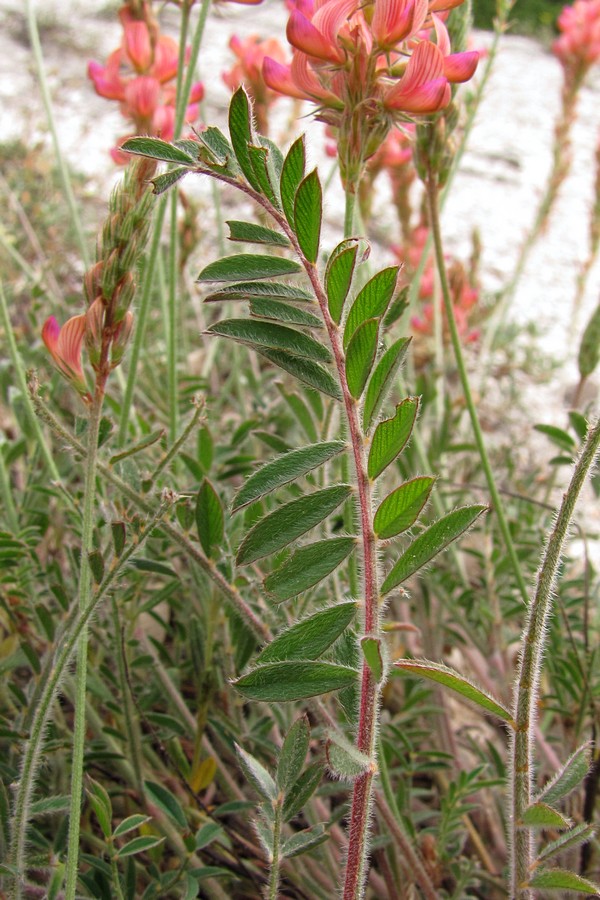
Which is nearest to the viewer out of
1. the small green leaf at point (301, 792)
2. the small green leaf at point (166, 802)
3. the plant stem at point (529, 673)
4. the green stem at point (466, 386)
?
the plant stem at point (529, 673)

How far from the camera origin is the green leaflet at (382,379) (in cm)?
59

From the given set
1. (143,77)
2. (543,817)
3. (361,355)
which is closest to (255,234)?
(361,355)

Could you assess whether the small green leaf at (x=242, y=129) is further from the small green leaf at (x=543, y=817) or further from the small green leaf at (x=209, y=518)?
the small green leaf at (x=543, y=817)

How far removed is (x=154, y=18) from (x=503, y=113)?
4769 mm

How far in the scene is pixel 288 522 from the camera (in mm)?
578

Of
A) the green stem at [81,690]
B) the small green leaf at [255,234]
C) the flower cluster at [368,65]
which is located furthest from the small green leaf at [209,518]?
the flower cluster at [368,65]

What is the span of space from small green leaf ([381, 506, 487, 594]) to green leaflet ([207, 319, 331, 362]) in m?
0.15

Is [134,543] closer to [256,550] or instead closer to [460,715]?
[256,550]

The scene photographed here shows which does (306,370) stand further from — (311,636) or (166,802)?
(166,802)

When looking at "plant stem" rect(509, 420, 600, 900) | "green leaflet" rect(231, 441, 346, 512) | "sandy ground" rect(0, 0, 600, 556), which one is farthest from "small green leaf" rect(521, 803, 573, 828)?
"sandy ground" rect(0, 0, 600, 556)

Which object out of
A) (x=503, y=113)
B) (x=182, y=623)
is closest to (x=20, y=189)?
(x=182, y=623)

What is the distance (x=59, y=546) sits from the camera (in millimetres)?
1306

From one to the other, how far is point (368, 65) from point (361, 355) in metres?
0.34

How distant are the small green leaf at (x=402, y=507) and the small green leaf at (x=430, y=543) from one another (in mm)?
20
